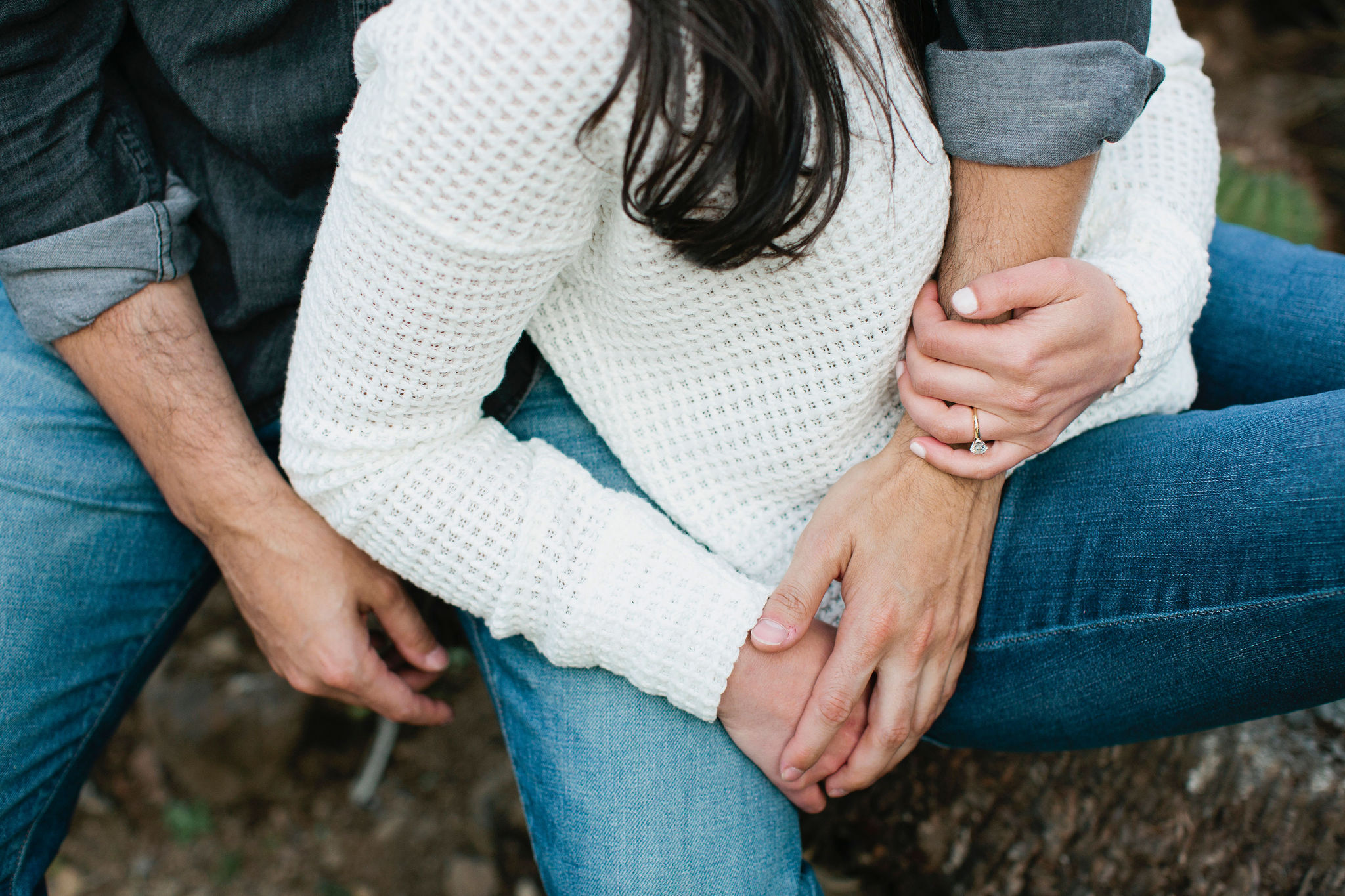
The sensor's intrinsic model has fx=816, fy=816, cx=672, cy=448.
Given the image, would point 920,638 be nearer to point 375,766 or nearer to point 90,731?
point 90,731

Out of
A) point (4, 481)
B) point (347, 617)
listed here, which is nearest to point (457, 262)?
point (347, 617)

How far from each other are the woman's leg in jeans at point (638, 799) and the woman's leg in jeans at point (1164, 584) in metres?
0.30

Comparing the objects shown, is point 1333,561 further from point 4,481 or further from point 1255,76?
point 1255,76

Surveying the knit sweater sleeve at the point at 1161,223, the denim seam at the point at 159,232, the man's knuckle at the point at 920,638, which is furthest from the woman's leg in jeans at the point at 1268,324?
the denim seam at the point at 159,232

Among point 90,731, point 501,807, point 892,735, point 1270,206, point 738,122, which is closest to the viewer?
point 738,122

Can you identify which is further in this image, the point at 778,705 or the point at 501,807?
the point at 501,807

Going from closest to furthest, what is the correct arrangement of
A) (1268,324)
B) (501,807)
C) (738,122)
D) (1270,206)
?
(738,122), (1268,324), (501,807), (1270,206)

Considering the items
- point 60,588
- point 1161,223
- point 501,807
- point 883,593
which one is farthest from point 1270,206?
point 60,588

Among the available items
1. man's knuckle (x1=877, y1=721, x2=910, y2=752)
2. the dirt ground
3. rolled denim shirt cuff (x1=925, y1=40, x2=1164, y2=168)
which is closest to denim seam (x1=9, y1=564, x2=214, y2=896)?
the dirt ground

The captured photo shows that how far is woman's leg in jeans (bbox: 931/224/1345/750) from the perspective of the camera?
2.85 ft

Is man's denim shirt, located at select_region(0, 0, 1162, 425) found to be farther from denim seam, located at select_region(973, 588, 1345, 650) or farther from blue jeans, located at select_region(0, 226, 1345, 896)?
denim seam, located at select_region(973, 588, 1345, 650)

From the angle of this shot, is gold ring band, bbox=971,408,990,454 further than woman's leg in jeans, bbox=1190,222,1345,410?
No

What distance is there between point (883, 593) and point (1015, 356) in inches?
11.3

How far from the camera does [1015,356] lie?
2.73 feet
